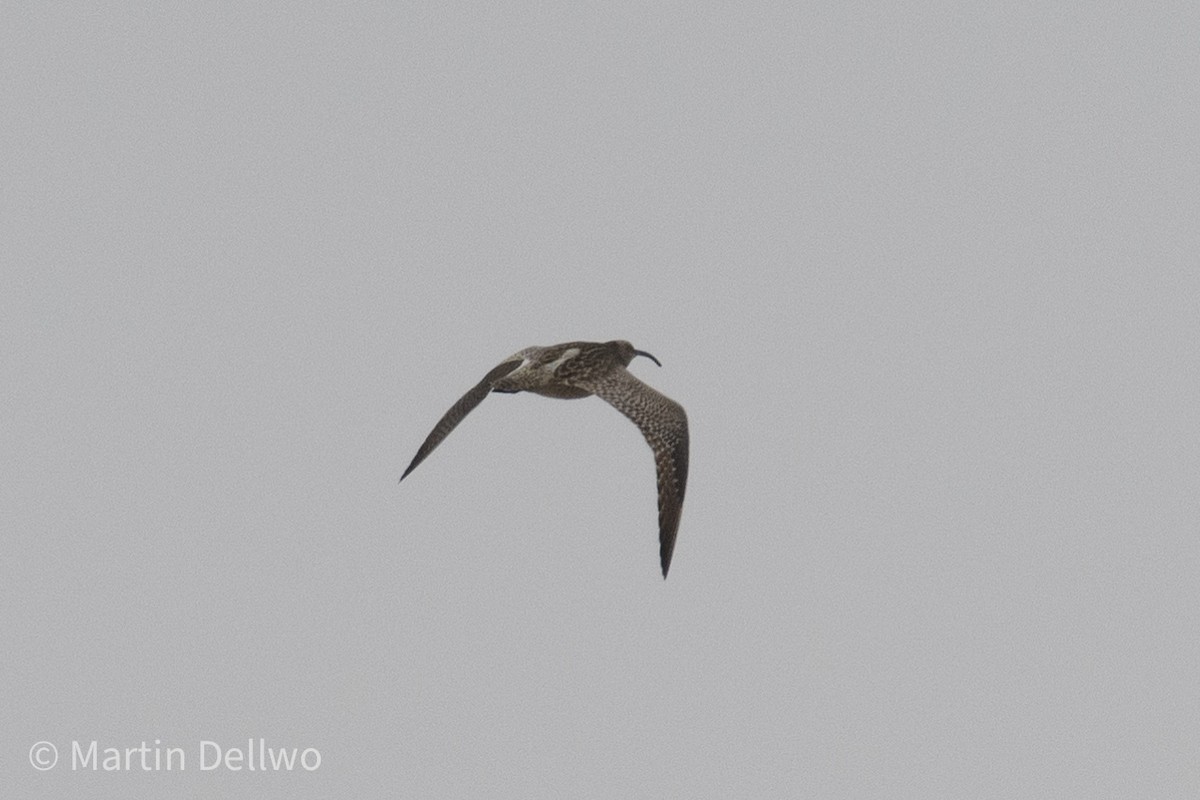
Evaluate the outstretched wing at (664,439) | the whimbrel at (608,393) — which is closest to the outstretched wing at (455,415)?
the whimbrel at (608,393)

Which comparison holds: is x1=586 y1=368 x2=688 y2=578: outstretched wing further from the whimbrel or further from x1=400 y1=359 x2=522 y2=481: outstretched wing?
x1=400 y1=359 x2=522 y2=481: outstretched wing

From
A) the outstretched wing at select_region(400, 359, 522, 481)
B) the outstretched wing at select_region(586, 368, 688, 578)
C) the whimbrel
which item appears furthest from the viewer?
the outstretched wing at select_region(400, 359, 522, 481)

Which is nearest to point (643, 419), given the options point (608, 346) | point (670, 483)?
point (670, 483)

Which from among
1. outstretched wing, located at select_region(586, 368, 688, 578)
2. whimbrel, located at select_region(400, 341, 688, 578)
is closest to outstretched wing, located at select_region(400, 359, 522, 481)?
whimbrel, located at select_region(400, 341, 688, 578)

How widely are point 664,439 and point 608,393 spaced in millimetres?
1726

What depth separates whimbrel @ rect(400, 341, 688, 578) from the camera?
22812 mm

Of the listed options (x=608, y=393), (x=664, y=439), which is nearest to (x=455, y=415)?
(x=608, y=393)

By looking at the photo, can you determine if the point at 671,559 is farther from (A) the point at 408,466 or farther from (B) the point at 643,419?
(A) the point at 408,466

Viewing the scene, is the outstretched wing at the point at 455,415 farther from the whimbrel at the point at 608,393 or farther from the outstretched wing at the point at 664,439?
the outstretched wing at the point at 664,439

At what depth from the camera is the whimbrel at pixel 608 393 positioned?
2281 cm

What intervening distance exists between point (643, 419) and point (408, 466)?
4894 mm

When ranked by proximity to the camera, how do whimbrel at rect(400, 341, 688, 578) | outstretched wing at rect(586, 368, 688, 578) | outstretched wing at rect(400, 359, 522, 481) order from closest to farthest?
outstretched wing at rect(586, 368, 688, 578), whimbrel at rect(400, 341, 688, 578), outstretched wing at rect(400, 359, 522, 481)

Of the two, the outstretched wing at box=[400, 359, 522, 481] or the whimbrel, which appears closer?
the whimbrel

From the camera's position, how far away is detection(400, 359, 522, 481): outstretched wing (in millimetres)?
26406
